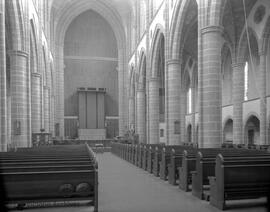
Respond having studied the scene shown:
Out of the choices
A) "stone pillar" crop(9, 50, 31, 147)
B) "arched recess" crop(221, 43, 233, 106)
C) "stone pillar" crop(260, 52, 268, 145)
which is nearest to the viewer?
"stone pillar" crop(9, 50, 31, 147)

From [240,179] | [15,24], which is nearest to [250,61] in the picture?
[15,24]

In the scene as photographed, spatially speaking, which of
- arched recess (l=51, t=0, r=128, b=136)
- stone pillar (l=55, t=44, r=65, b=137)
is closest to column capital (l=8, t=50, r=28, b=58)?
arched recess (l=51, t=0, r=128, b=136)

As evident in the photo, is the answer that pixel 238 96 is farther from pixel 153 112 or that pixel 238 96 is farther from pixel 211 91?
pixel 211 91

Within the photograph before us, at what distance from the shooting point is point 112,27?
37.6 metres

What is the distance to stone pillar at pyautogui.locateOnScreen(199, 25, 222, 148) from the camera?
12.3 m

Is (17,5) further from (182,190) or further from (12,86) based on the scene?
(182,190)

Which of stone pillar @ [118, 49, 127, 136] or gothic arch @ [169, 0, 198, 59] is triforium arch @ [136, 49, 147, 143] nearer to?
stone pillar @ [118, 49, 127, 136]

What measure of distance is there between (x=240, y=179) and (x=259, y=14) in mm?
15349

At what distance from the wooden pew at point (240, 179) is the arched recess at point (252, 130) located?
1558cm

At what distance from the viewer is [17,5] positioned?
46.9ft

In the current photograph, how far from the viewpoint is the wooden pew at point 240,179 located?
538 cm

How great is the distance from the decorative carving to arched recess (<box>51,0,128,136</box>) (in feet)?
68.0

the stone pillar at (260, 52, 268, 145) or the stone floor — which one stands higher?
the stone pillar at (260, 52, 268, 145)

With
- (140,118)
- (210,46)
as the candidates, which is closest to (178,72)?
(210,46)
